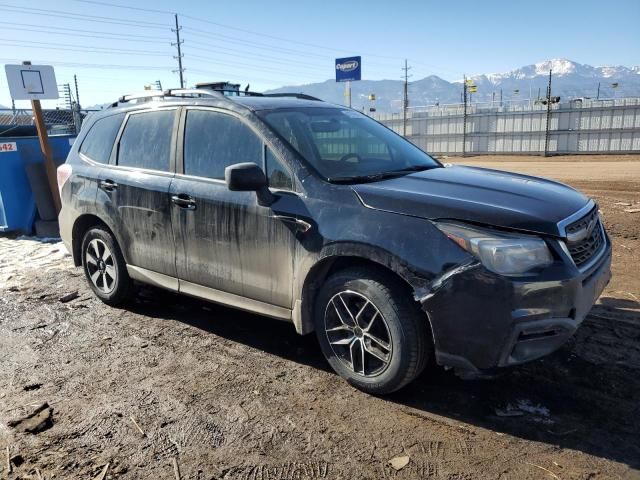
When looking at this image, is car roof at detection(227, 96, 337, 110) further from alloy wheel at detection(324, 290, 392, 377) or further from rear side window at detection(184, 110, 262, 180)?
alloy wheel at detection(324, 290, 392, 377)

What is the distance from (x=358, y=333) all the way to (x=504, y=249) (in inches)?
41.6

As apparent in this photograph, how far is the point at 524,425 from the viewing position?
2959mm

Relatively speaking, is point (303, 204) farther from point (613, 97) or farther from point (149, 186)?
point (613, 97)

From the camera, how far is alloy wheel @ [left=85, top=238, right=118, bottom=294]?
16.2ft

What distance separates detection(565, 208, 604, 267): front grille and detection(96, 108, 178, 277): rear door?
2921 millimetres

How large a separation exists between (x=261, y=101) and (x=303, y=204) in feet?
3.88

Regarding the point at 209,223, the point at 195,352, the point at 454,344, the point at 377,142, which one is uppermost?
the point at 377,142

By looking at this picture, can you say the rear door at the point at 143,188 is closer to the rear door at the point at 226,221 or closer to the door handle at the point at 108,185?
the door handle at the point at 108,185

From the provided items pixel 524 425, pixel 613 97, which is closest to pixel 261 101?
pixel 524 425

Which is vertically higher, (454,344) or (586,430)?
(454,344)

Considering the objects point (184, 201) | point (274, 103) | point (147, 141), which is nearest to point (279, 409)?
point (184, 201)

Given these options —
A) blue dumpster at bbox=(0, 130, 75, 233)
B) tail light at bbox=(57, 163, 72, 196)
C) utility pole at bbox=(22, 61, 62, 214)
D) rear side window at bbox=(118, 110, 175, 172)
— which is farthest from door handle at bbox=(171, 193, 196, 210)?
blue dumpster at bbox=(0, 130, 75, 233)

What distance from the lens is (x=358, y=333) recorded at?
326 cm

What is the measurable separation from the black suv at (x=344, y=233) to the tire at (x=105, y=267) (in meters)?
0.02
